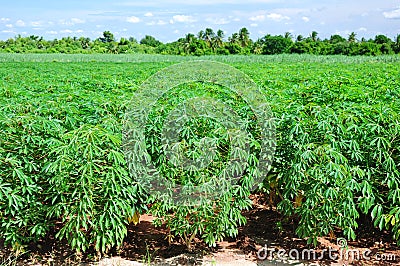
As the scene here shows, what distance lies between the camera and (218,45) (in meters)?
54.1

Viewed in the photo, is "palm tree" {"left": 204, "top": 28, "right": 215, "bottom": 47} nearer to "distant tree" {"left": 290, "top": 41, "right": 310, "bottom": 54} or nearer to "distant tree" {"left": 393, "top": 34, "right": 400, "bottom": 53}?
"distant tree" {"left": 290, "top": 41, "right": 310, "bottom": 54}

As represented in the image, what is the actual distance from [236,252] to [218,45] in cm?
5205

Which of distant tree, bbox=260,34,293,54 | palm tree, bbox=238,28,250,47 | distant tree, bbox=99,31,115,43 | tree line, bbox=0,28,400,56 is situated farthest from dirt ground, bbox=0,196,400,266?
distant tree, bbox=99,31,115,43

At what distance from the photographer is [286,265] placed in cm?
331

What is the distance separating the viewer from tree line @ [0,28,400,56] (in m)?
42.0

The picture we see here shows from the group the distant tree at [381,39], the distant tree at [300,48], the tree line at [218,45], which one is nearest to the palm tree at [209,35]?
the tree line at [218,45]

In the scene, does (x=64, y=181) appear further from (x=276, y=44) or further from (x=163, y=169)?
(x=276, y=44)

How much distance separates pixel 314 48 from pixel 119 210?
43.7m

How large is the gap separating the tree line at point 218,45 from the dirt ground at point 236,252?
39.2 metres

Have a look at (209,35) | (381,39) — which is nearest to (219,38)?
(209,35)

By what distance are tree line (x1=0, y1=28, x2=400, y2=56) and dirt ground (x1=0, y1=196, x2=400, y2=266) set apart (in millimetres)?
39184

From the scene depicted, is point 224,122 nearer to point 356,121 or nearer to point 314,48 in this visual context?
point 356,121

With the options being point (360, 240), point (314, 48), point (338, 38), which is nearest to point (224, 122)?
point (360, 240)

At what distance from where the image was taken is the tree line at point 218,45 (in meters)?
42.0
